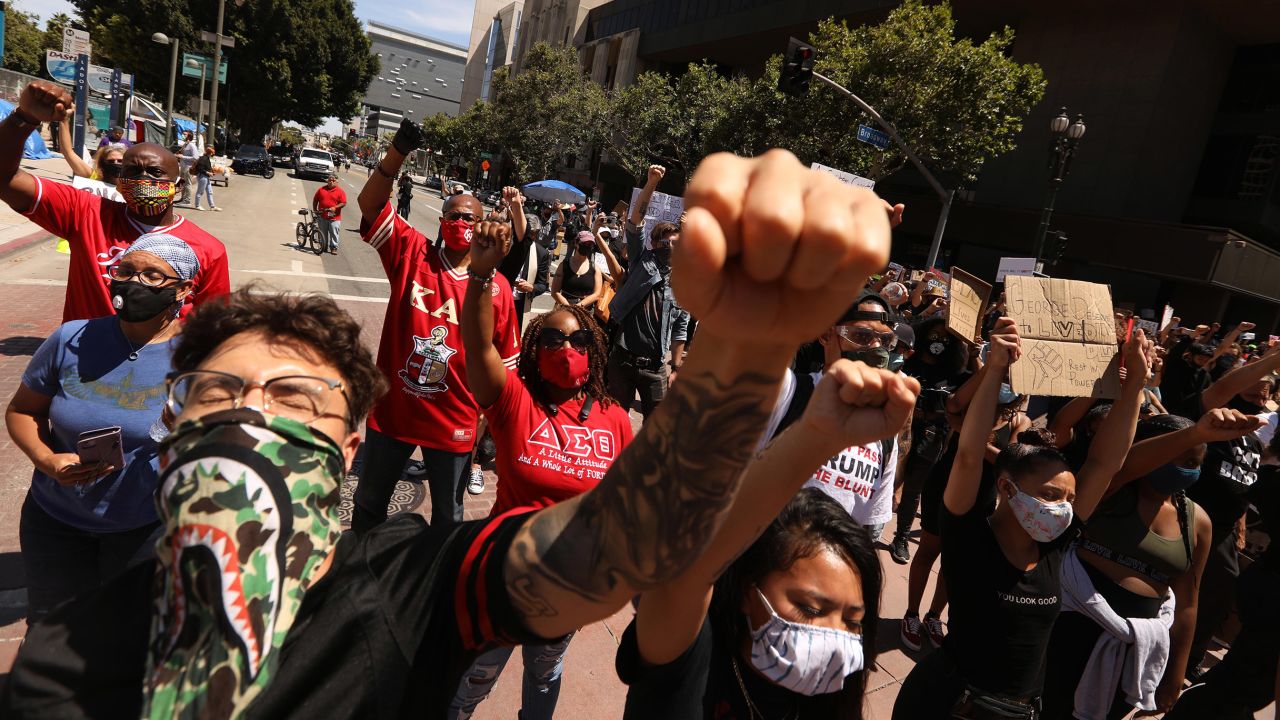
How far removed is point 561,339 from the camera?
2.79m

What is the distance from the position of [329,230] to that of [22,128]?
1330cm

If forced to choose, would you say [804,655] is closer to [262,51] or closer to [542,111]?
[262,51]

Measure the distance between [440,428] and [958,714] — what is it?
2562 millimetres

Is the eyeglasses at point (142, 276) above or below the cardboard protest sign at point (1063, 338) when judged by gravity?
below

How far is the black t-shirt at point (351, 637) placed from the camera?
3.35 feet

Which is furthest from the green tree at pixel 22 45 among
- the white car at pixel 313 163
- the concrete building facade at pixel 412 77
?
the concrete building facade at pixel 412 77

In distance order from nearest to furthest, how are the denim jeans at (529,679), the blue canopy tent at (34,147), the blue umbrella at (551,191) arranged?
the denim jeans at (529,679) → the blue canopy tent at (34,147) → the blue umbrella at (551,191)

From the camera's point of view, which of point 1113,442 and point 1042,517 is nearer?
point 1042,517

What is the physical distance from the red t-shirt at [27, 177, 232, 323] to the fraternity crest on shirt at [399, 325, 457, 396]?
866 mm

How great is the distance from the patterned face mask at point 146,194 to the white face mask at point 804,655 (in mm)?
3138

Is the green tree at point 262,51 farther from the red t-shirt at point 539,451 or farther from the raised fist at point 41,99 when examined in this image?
the red t-shirt at point 539,451

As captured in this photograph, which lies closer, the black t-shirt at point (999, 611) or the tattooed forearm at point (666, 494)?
the tattooed forearm at point (666, 494)

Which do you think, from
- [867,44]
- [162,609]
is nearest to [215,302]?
[162,609]

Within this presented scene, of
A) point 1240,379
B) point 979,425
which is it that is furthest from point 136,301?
point 1240,379
